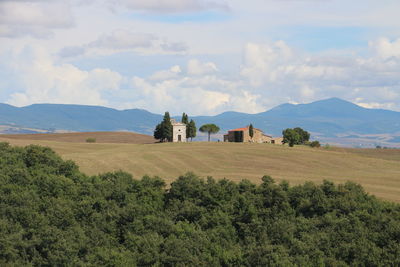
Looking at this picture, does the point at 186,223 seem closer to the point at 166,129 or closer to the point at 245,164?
the point at 245,164

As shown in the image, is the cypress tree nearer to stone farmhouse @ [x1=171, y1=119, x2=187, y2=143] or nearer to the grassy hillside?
stone farmhouse @ [x1=171, y1=119, x2=187, y2=143]

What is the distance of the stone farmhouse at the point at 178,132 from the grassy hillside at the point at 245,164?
18.6 metres

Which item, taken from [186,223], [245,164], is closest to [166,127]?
[245,164]

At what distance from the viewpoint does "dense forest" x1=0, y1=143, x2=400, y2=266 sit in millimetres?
54750

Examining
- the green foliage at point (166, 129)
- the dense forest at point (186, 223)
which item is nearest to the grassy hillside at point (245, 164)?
the dense forest at point (186, 223)

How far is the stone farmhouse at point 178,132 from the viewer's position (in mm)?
167500

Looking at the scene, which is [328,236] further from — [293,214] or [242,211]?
[242,211]

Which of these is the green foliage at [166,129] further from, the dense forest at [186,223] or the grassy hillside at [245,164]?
the dense forest at [186,223]

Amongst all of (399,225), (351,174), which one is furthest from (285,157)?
(399,225)

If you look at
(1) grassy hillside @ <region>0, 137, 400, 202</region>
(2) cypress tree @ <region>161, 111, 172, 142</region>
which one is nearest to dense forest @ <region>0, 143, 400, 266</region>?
(1) grassy hillside @ <region>0, 137, 400, 202</region>

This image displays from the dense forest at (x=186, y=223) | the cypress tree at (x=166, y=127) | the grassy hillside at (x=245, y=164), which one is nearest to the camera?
the dense forest at (x=186, y=223)

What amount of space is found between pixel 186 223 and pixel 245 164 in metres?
53.4

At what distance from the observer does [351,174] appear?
4200 inches

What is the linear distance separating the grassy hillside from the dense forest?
15304 millimetres
